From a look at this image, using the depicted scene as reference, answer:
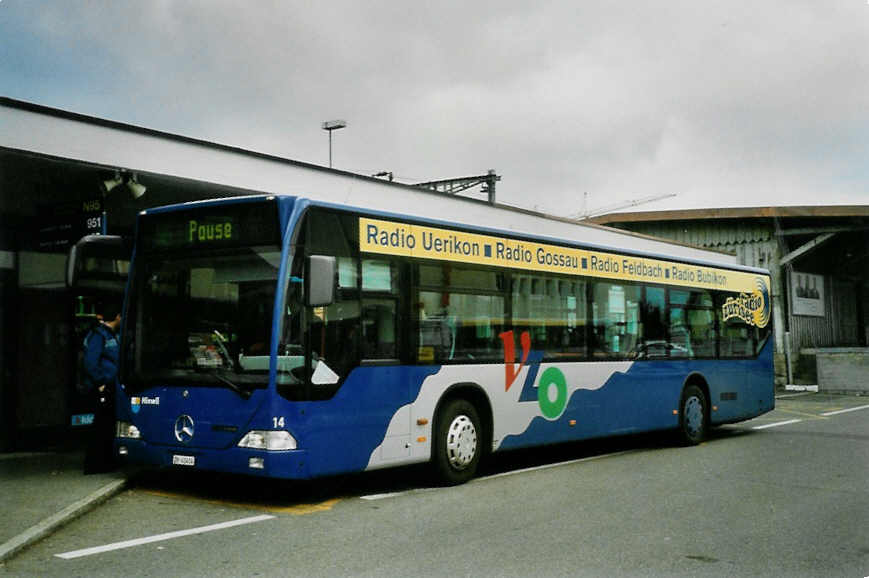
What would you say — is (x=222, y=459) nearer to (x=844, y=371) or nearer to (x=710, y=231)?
(x=844, y=371)

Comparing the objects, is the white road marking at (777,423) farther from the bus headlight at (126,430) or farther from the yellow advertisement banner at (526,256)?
the bus headlight at (126,430)

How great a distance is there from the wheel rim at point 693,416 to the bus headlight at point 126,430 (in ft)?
28.5

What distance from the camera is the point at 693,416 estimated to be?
14.5 metres

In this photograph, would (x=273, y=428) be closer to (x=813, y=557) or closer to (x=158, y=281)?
(x=158, y=281)

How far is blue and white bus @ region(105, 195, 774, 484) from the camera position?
8.23 m

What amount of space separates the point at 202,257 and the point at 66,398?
19.4ft

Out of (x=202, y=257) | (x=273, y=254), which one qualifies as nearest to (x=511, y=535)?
(x=273, y=254)

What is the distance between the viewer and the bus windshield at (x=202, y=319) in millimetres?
8281

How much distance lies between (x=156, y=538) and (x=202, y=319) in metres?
2.24

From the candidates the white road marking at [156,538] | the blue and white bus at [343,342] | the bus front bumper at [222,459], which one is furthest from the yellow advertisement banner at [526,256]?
the white road marking at [156,538]

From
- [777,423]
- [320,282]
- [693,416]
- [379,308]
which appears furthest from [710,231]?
[320,282]

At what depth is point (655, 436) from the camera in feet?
53.3

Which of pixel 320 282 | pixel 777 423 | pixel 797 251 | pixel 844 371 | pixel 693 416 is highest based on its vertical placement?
pixel 797 251

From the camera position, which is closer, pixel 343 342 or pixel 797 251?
pixel 343 342
